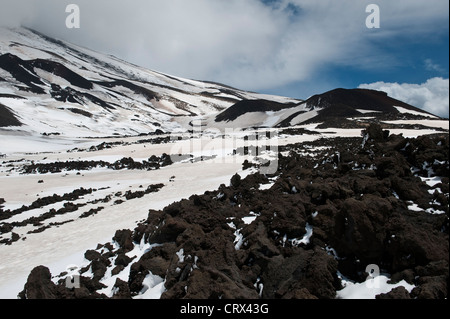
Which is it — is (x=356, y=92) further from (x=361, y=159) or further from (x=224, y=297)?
(x=224, y=297)

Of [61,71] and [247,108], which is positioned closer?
[247,108]

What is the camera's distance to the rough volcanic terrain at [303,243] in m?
4.95

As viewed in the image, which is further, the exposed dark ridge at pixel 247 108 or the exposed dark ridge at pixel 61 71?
the exposed dark ridge at pixel 61 71

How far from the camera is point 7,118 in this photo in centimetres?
5988

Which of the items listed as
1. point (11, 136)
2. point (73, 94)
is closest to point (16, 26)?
point (73, 94)

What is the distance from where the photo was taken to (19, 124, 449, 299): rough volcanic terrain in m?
4.95

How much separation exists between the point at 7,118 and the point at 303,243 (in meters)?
72.6

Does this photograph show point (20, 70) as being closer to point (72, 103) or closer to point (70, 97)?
point (70, 97)

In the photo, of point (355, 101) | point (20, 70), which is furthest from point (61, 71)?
point (355, 101)

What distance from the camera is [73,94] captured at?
313 ft

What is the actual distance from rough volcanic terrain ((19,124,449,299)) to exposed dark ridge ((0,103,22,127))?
63858 mm

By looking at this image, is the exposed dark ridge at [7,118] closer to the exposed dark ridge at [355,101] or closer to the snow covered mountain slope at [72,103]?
the snow covered mountain slope at [72,103]

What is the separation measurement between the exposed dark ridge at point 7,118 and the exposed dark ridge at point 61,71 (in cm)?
5546

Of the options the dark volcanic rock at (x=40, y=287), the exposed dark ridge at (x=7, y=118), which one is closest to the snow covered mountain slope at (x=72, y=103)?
the exposed dark ridge at (x=7, y=118)
